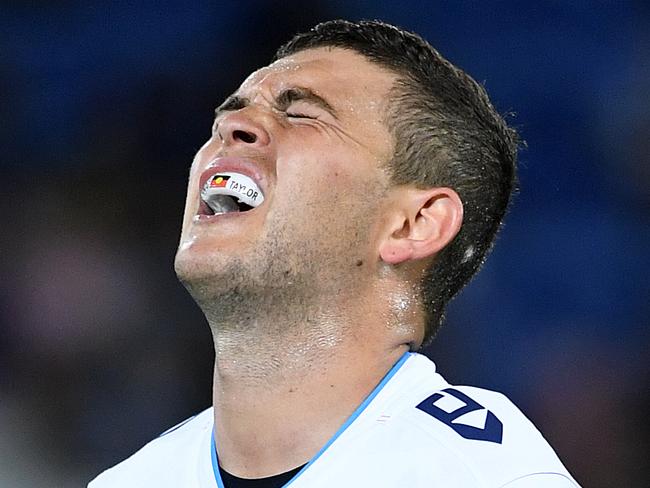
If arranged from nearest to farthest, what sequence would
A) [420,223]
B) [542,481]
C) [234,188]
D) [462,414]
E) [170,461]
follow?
[542,481] → [462,414] → [234,188] → [420,223] → [170,461]

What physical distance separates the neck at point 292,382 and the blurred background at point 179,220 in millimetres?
1691

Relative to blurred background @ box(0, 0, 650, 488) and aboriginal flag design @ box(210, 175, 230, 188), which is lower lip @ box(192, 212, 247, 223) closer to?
aboriginal flag design @ box(210, 175, 230, 188)

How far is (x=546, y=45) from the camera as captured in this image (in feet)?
12.8

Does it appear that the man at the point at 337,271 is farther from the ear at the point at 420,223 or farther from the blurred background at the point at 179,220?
the blurred background at the point at 179,220

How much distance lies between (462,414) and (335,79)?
732mm

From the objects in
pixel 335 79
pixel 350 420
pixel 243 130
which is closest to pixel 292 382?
pixel 350 420

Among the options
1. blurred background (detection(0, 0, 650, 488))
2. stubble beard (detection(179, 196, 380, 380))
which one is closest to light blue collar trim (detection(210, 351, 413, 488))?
stubble beard (detection(179, 196, 380, 380))

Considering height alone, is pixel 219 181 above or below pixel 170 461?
above

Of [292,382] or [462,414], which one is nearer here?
[462,414]

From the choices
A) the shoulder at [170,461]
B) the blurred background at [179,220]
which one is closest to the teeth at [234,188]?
the shoulder at [170,461]

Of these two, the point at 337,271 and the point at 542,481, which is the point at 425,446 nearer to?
the point at 542,481

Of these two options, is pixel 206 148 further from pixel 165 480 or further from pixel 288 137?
pixel 165 480

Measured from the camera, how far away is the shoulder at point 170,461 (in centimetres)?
205

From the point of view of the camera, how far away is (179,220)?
153 inches
